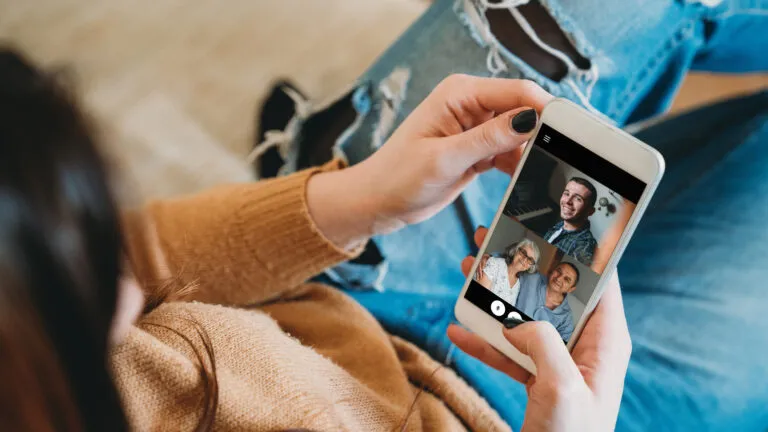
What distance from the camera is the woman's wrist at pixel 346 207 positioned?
516 millimetres

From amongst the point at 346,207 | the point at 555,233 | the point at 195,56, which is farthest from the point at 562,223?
the point at 195,56

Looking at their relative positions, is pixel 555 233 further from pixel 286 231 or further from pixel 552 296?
pixel 286 231

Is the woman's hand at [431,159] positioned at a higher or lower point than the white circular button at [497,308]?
higher

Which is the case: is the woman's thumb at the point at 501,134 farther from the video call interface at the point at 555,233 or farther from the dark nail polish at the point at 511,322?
the dark nail polish at the point at 511,322

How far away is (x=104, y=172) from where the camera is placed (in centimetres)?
29

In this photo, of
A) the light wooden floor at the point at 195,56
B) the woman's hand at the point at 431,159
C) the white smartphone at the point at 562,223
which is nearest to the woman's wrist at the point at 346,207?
the woman's hand at the point at 431,159

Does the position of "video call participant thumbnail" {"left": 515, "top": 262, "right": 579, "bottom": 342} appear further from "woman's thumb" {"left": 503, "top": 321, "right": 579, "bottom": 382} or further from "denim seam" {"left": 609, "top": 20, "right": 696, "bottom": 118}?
"denim seam" {"left": 609, "top": 20, "right": 696, "bottom": 118}

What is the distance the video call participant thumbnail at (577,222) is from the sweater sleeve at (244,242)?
0.65 ft

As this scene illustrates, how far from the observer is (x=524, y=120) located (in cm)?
42

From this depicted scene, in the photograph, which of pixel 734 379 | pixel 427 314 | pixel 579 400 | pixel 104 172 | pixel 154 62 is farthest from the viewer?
pixel 154 62

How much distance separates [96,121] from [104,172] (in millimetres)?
46

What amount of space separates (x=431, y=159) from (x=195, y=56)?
0.72 m

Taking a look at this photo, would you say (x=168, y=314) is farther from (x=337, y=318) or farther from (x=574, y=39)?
(x=574, y=39)

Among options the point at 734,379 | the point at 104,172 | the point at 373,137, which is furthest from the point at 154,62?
the point at 734,379
